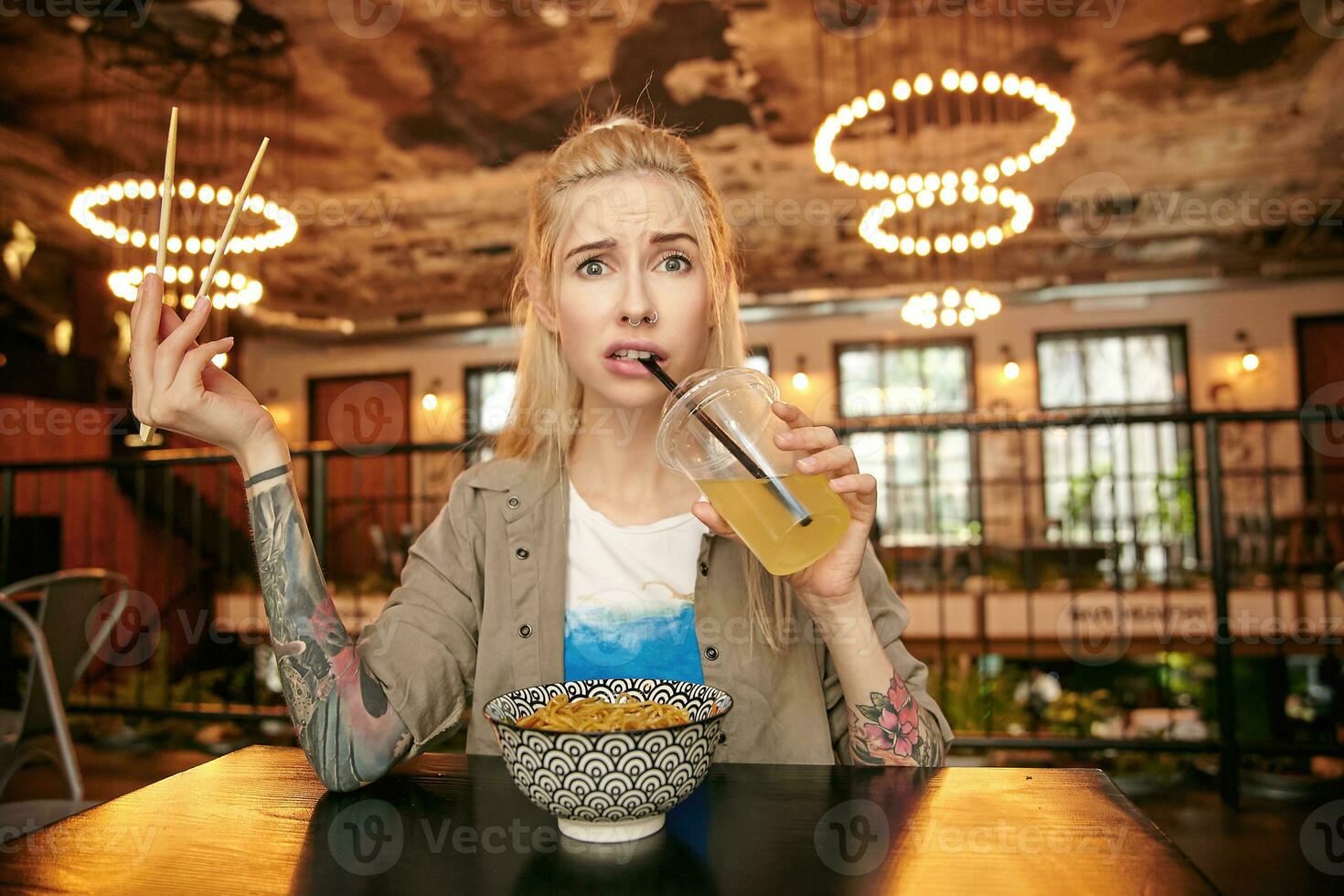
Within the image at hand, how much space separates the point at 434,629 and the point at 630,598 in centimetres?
27

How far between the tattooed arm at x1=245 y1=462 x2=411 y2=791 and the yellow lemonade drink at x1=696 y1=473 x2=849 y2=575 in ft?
1.46

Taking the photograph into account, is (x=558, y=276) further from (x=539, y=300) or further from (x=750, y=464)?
(x=750, y=464)

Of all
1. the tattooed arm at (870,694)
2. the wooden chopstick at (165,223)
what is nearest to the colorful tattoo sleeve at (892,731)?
the tattooed arm at (870,694)

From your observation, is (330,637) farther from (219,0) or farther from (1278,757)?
(219,0)

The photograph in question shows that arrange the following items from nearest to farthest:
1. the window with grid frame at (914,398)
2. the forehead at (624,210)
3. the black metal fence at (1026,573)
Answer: the forehead at (624,210)
the black metal fence at (1026,573)
the window with grid frame at (914,398)

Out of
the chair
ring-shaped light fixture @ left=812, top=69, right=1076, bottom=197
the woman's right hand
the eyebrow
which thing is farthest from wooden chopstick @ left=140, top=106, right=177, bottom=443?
ring-shaped light fixture @ left=812, top=69, right=1076, bottom=197

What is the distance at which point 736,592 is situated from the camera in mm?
1246

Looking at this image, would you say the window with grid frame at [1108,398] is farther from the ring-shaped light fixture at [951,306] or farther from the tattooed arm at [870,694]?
the tattooed arm at [870,694]

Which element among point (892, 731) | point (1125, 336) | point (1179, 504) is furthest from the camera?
point (1125, 336)

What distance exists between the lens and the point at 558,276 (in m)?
1.25

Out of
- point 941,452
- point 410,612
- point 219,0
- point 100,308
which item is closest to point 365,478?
point 100,308

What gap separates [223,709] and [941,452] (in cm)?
845

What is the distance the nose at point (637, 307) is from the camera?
1.14m

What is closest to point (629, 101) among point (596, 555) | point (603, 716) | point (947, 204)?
point (947, 204)
